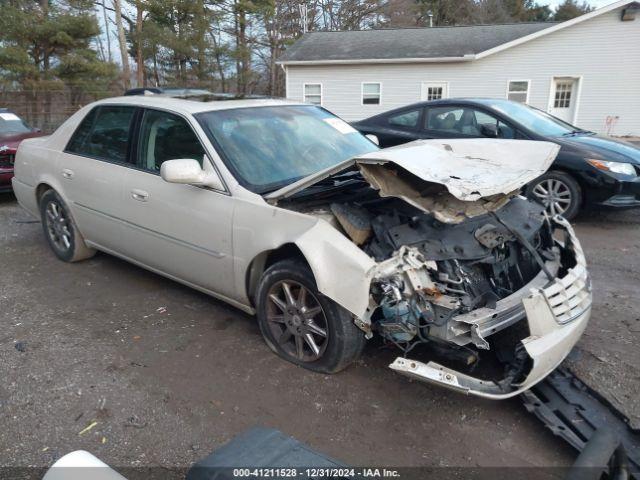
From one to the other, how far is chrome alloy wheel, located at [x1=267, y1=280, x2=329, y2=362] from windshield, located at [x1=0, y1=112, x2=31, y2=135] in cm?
764

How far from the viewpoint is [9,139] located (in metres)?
8.21

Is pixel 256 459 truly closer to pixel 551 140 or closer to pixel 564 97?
pixel 551 140

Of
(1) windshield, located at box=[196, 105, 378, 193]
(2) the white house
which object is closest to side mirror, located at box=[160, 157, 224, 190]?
(1) windshield, located at box=[196, 105, 378, 193]

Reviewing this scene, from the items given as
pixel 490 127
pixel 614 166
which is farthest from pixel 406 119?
pixel 614 166

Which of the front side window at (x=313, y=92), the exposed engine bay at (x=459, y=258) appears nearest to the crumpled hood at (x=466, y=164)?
the exposed engine bay at (x=459, y=258)

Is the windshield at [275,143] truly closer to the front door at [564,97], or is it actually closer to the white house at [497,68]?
the white house at [497,68]

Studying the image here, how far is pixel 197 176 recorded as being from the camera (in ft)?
11.0

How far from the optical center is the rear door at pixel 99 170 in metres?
4.22

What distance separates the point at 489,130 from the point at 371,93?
14009mm

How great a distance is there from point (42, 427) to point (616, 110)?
19657mm

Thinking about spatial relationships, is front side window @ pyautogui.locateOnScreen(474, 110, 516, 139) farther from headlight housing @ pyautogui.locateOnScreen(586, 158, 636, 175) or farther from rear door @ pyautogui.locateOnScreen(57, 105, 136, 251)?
rear door @ pyautogui.locateOnScreen(57, 105, 136, 251)

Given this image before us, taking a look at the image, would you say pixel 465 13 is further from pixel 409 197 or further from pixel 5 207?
pixel 409 197

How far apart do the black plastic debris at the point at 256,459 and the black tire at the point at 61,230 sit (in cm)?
386

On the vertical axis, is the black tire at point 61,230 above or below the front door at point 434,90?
below
